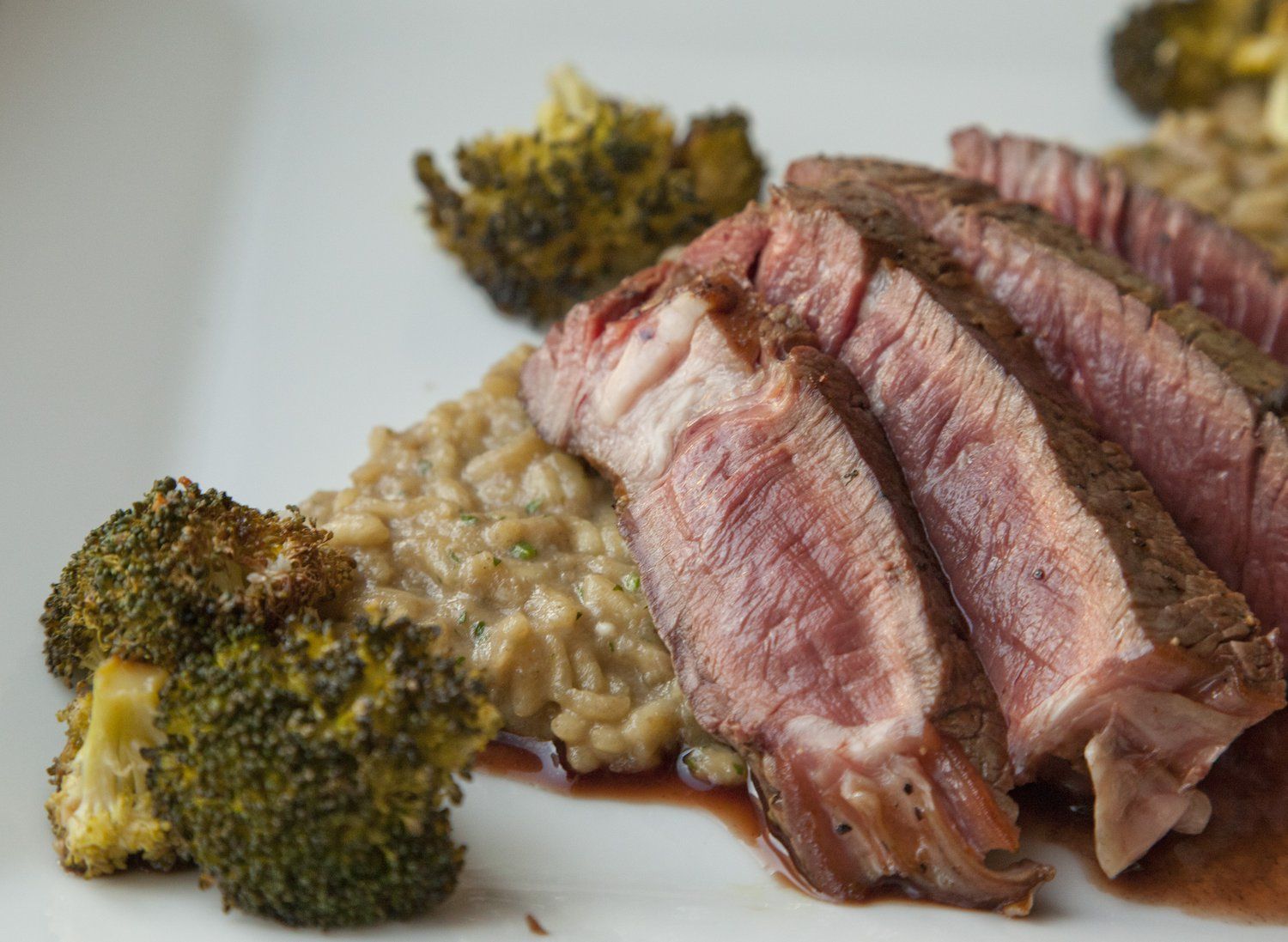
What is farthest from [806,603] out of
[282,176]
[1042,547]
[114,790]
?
[282,176]

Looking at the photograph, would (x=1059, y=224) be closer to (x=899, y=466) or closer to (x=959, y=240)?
(x=959, y=240)

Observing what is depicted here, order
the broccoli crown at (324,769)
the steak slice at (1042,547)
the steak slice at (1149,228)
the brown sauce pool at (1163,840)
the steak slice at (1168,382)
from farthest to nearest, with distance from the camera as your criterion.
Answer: the steak slice at (1149,228), the steak slice at (1168,382), the brown sauce pool at (1163,840), the steak slice at (1042,547), the broccoli crown at (324,769)

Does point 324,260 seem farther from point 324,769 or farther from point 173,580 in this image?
A: point 324,769

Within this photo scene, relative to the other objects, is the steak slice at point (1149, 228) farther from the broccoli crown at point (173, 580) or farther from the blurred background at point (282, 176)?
the broccoli crown at point (173, 580)

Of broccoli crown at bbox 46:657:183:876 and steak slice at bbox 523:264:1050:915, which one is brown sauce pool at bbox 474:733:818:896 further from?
broccoli crown at bbox 46:657:183:876

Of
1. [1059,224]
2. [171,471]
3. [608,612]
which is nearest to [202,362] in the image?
[171,471]

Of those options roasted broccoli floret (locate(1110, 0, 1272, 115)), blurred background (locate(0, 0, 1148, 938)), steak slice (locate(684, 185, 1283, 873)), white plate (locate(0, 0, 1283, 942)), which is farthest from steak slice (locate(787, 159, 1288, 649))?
roasted broccoli floret (locate(1110, 0, 1272, 115))

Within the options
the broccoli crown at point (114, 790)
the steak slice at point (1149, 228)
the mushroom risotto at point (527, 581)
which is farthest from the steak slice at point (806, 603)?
the steak slice at point (1149, 228)
